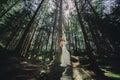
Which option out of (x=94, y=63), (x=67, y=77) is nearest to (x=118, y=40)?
(x=94, y=63)

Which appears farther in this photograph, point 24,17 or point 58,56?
point 24,17

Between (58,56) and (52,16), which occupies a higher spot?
(52,16)

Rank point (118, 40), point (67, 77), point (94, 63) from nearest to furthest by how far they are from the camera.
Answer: point (67, 77) → point (94, 63) → point (118, 40)

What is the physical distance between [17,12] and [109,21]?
18.6 m

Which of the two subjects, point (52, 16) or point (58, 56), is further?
point (52, 16)

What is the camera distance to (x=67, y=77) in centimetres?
1209

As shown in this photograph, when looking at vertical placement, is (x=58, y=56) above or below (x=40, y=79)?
above

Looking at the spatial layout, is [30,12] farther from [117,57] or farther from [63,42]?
[63,42]

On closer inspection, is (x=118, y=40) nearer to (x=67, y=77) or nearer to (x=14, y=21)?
(x=67, y=77)

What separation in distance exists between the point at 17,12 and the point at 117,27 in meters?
20.1

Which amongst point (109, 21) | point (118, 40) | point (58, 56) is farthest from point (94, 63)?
point (109, 21)

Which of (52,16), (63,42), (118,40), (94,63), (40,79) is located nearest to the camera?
(40,79)

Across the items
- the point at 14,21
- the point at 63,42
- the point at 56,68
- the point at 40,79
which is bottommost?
the point at 40,79

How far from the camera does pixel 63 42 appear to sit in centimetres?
1412
